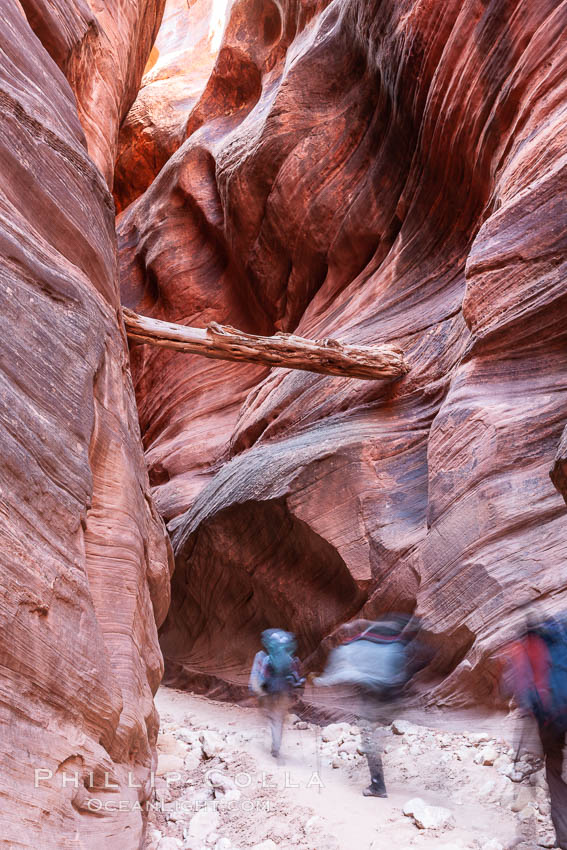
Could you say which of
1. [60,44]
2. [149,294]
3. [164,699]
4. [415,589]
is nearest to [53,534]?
[415,589]

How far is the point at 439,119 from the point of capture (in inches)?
362

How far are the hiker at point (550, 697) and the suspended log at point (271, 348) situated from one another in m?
5.20

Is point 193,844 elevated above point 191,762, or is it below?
below

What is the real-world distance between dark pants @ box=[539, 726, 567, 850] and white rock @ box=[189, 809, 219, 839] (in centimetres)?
198

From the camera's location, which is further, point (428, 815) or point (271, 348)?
point (271, 348)

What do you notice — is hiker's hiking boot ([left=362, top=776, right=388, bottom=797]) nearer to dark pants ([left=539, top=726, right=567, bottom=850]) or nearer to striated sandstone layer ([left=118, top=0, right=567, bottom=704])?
striated sandstone layer ([left=118, top=0, right=567, bottom=704])

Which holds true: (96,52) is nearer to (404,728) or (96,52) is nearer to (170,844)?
(404,728)

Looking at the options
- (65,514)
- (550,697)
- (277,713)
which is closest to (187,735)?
(277,713)

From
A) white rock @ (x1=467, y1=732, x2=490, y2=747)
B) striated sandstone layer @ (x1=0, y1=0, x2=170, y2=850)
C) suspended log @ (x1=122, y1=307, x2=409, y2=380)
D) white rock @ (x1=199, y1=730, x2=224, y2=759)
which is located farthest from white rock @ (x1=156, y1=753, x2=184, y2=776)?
suspended log @ (x1=122, y1=307, x2=409, y2=380)

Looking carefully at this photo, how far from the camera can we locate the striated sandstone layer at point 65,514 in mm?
3158

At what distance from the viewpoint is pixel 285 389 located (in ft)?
33.5

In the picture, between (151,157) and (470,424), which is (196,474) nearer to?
(470,424)

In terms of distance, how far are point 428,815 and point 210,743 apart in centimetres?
234

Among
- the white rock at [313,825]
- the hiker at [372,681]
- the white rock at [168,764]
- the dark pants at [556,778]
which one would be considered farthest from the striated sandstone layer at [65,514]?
the dark pants at [556,778]
